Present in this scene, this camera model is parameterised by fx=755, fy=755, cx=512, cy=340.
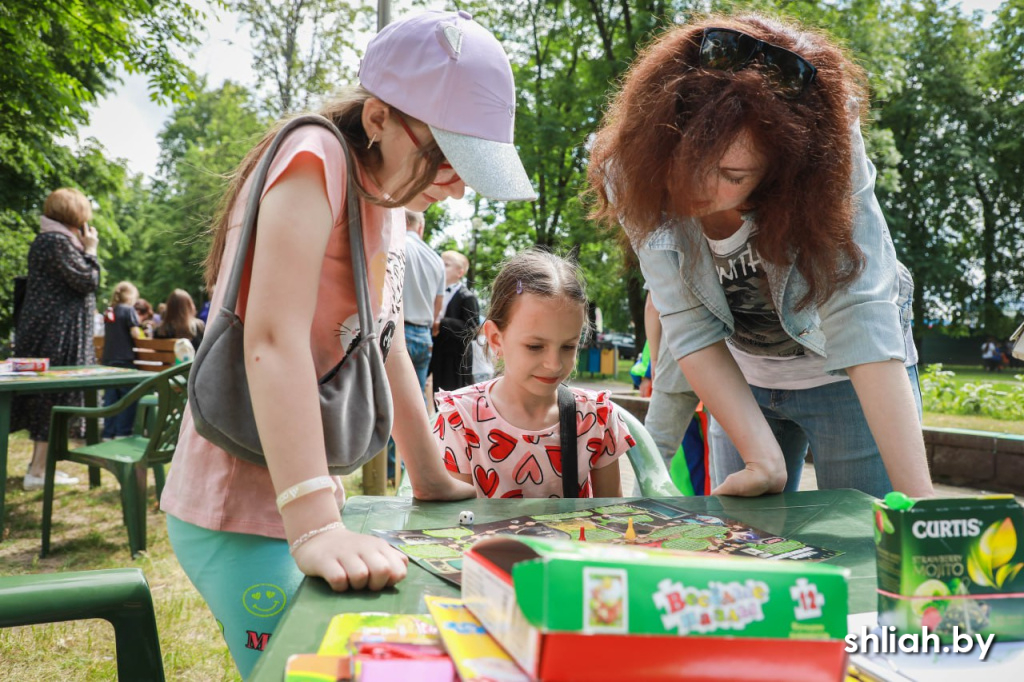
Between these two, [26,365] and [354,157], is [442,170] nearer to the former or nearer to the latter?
[354,157]

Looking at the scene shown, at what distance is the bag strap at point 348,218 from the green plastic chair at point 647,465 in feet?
3.94

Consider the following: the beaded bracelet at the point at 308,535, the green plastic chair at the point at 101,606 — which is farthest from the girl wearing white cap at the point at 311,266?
the green plastic chair at the point at 101,606

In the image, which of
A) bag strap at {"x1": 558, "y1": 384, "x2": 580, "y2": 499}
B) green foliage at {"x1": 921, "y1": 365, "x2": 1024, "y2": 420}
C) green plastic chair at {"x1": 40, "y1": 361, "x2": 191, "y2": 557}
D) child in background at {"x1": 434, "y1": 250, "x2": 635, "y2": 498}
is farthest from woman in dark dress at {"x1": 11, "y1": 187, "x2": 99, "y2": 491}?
green foliage at {"x1": 921, "y1": 365, "x2": 1024, "y2": 420}

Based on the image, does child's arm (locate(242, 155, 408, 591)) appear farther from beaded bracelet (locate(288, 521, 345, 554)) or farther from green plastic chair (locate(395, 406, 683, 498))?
green plastic chair (locate(395, 406, 683, 498))

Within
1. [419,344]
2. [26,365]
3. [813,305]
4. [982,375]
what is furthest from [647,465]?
[982,375]

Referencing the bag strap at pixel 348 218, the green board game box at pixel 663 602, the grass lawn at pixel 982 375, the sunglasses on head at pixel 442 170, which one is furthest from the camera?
the grass lawn at pixel 982 375

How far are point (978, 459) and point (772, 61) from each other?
16.8 ft

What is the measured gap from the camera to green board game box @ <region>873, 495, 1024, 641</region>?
779 mm

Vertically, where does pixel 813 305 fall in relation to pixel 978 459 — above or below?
above

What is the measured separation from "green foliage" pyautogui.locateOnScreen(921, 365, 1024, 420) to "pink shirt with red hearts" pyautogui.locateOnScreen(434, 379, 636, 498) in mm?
7351

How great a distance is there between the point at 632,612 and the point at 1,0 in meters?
7.47

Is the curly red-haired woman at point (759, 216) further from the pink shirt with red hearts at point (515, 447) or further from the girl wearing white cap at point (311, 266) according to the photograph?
the pink shirt with red hearts at point (515, 447)

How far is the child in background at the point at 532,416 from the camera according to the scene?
214cm

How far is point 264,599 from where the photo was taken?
1.12 metres
